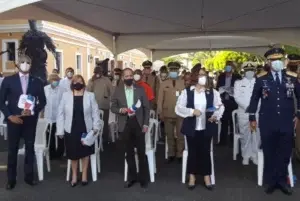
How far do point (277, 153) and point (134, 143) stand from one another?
73.5 inches

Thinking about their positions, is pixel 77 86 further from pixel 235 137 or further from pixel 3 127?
pixel 3 127

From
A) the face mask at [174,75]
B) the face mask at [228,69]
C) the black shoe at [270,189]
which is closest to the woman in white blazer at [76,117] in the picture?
the face mask at [174,75]

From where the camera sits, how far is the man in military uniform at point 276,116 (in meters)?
5.28

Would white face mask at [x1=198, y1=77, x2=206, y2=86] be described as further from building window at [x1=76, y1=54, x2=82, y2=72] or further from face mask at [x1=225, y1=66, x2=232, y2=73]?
building window at [x1=76, y1=54, x2=82, y2=72]

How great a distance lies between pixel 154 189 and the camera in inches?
228

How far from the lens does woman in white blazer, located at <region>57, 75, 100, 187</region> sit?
5848 millimetres

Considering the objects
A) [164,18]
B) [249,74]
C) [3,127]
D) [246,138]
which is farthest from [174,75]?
[3,127]

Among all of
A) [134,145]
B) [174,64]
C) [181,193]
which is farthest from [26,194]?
[174,64]

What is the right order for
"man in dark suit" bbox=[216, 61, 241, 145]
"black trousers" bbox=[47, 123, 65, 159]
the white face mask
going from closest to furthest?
1. the white face mask
2. "black trousers" bbox=[47, 123, 65, 159]
3. "man in dark suit" bbox=[216, 61, 241, 145]

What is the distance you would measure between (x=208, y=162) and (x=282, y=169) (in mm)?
927

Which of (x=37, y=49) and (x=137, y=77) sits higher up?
(x=37, y=49)

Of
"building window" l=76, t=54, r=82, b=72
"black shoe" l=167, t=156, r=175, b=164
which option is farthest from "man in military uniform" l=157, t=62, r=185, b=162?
"building window" l=76, t=54, r=82, b=72

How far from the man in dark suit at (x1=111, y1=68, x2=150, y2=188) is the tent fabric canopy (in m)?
3.28

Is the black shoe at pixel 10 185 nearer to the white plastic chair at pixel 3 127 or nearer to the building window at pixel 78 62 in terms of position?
the white plastic chair at pixel 3 127
